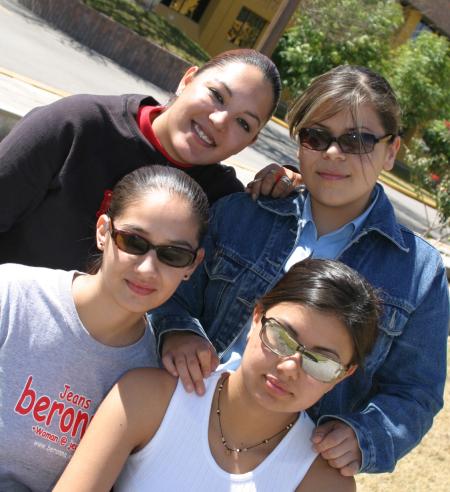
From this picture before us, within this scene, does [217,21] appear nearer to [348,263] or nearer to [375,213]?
[375,213]

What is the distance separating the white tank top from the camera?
2.04 m

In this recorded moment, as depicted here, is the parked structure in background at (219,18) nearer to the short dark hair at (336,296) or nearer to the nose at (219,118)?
the nose at (219,118)

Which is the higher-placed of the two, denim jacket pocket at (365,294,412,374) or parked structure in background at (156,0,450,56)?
denim jacket pocket at (365,294,412,374)

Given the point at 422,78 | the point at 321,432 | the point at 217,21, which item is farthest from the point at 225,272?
the point at 217,21

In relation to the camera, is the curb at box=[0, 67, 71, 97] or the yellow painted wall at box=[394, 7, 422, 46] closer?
the curb at box=[0, 67, 71, 97]

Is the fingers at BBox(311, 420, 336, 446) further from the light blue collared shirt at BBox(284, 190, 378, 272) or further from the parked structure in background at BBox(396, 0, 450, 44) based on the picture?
the parked structure in background at BBox(396, 0, 450, 44)

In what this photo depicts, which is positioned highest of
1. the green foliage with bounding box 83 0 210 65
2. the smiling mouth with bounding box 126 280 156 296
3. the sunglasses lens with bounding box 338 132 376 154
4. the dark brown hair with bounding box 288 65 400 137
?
the dark brown hair with bounding box 288 65 400 137

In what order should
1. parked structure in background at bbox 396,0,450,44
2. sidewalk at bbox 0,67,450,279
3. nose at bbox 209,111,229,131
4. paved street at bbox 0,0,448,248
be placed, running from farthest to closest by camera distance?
parked structure in background at bbox 396,0,450,44 < paved street at bbox 0,0,448,248 < sidewalk at bbox 0,67,450,279 < nose at bbox 209,111,229,131

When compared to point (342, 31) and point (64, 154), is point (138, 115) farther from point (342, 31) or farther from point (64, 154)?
point (342, 31)

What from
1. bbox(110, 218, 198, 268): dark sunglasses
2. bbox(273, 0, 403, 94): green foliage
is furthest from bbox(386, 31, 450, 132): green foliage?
bbox(110, 218, 198, 268): dark sunglasses

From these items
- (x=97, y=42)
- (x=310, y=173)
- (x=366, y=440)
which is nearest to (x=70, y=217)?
(x=310, y=173)

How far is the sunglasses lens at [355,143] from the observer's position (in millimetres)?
2387

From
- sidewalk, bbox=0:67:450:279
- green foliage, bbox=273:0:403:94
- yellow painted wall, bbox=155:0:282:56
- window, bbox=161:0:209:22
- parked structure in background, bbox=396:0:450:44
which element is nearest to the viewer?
sidewalk, bbox=0:67:450:279

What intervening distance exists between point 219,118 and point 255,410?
43.3 inches
